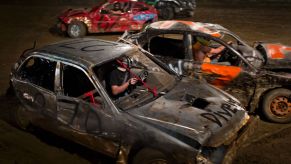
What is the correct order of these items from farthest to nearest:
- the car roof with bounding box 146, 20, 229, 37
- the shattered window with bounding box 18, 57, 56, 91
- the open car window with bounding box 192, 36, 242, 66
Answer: the car roof with bounding box 146, 20, 229, 37
the open car window with bounding box 192, 36, 242, 66
the shattered window with bounding box 18, 57, 56, 91

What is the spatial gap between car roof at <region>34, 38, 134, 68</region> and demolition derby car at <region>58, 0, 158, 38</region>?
7.38 metres

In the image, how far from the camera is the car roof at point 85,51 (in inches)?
191

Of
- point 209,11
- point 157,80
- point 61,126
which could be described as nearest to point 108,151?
A: point 61,126

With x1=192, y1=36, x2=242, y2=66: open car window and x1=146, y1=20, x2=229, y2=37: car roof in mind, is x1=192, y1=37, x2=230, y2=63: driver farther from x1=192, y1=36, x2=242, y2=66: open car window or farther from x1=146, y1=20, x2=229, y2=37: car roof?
x1=146, y1=20, x2=229, y2=37: car roof

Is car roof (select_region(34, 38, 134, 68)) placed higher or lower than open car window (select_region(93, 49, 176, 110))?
higher

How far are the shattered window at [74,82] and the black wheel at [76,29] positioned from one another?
8062mm

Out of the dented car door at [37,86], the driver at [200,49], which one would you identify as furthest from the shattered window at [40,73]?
the driver at [200,49]

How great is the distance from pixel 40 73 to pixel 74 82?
2.50 feet

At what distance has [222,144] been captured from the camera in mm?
4258

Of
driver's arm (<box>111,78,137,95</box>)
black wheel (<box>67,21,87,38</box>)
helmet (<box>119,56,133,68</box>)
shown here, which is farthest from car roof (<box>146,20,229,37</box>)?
black wheel (<box>67,21,87,38</box>)

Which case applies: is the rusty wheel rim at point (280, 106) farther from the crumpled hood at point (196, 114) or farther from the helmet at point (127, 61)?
the helmet at point (127, 61)

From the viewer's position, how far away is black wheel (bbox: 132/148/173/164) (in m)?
4.09

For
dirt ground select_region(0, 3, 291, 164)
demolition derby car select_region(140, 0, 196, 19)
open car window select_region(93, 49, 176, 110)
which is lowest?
dirt ground select_region(0, 3, 291, 164)

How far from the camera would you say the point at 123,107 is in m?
4.55
